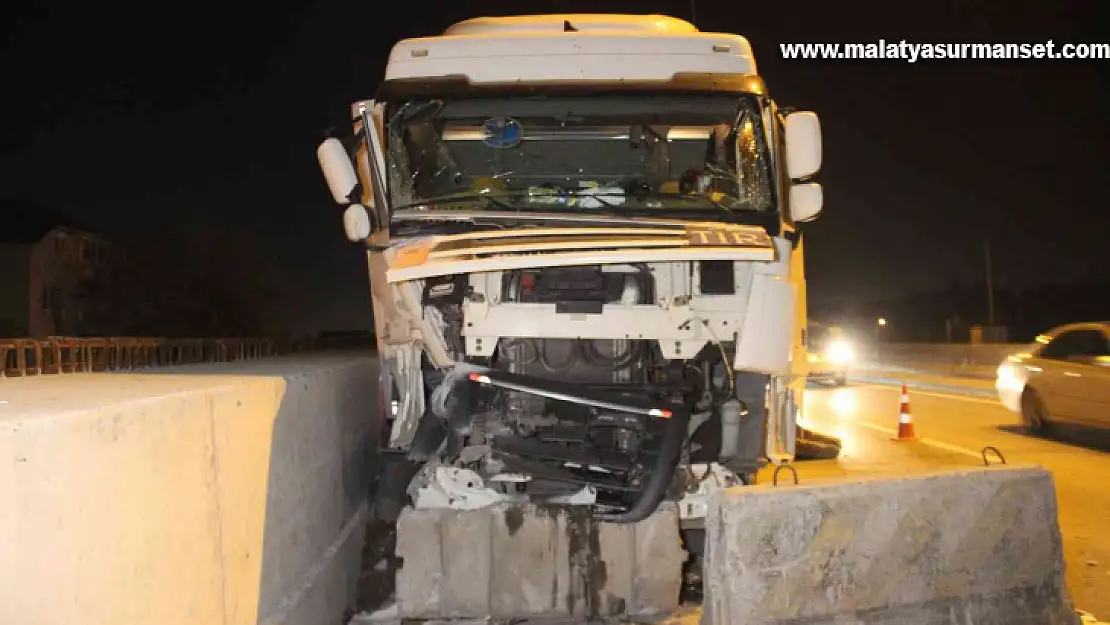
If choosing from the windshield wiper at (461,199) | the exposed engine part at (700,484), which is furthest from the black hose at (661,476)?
the windshield wiper at (461,199)

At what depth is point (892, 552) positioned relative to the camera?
4168 millimetres

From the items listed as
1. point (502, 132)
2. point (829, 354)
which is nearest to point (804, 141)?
point (502, 132)

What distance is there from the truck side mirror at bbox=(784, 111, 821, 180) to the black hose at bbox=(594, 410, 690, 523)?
1716 millimetres

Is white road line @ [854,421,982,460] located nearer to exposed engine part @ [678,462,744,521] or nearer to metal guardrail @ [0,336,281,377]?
exposed engine part @ [678,462,744,521]

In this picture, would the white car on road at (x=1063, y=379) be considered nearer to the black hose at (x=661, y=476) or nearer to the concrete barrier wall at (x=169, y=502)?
the black hose at (x=661, y=476)

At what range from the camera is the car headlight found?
21797mm

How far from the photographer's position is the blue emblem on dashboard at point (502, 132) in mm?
5695

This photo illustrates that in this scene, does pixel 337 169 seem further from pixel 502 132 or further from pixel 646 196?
pixel 646 196

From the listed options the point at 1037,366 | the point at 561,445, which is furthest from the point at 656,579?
the point at 1037,366

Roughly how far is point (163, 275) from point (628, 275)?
59.3m

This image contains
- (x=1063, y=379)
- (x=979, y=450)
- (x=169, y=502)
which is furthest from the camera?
(x=1063, y=379)

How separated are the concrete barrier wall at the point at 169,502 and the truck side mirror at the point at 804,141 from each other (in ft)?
10.5

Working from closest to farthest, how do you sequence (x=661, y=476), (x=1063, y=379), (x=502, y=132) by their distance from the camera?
(x=661, y=476) → (x=502, y=132) → (x=1063, y=379)

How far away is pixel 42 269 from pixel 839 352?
48.5 meters
